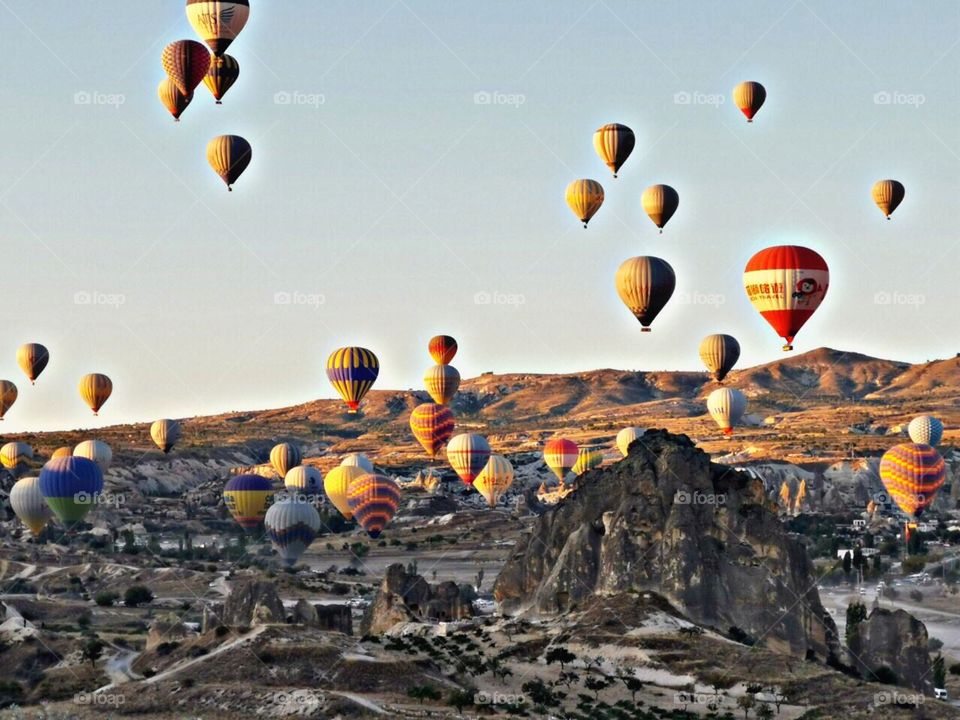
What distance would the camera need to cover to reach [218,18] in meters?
106

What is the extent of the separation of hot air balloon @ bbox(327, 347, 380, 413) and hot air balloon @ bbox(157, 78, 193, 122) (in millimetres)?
32385

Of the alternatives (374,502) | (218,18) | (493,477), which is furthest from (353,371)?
(218,18)

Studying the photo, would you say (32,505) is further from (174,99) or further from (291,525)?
(174,99)

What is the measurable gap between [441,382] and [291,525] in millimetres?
54121

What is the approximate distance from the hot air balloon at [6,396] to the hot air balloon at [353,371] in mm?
47887

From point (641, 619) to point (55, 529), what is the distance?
9945cm

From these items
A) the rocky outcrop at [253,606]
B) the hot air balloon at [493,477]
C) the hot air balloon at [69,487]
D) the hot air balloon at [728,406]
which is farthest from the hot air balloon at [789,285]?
the hot air balloon at [493,477]

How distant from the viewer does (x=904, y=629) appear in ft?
289

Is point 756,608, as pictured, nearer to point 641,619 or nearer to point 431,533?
point 641,619

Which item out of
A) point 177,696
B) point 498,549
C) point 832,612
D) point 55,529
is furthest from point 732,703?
point 55,529

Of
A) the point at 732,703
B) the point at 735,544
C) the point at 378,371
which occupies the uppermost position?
the point at 378,371

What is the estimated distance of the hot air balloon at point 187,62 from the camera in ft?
362

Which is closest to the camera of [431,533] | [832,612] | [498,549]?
[832,612]

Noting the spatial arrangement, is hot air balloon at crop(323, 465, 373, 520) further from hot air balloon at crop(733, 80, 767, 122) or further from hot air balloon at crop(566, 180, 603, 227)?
hot air balloon at crop(733, 80, 767, 122)
